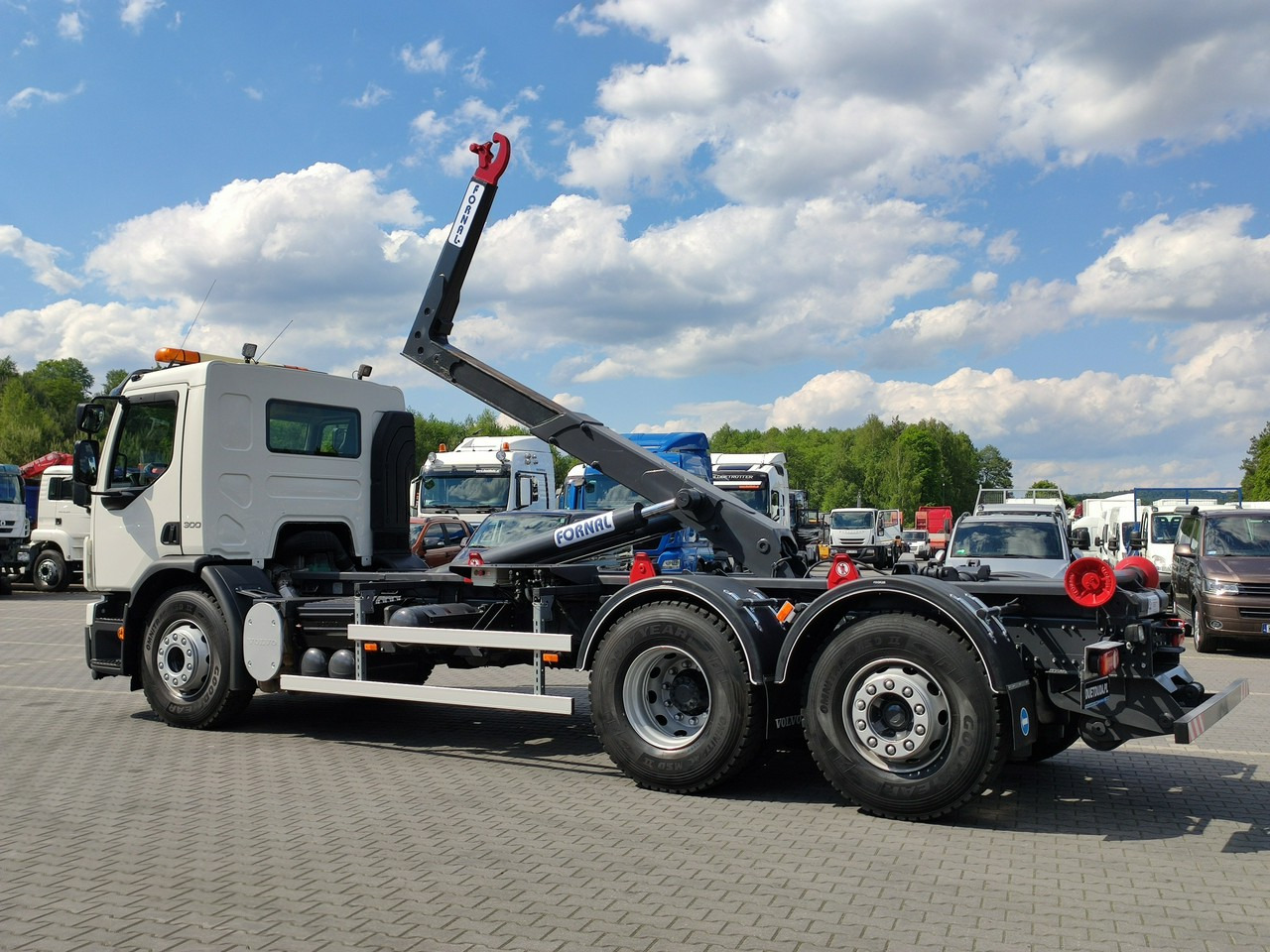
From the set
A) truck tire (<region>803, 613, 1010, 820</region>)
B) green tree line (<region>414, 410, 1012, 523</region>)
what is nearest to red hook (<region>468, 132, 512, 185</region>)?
truck tire (<region>803, 613, 1010, 820</region>)

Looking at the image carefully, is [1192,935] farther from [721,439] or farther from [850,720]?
[721,439]

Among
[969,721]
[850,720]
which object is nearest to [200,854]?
[850,720]

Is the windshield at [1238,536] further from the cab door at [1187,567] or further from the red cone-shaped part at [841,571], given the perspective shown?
the red cone-shaped part at [841,571]

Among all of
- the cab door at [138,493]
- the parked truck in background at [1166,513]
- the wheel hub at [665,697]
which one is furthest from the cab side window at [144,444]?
the parked truck in background at [1166,513]

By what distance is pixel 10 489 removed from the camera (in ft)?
90.3

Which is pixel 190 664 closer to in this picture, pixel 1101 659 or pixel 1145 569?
pixel 1101 659

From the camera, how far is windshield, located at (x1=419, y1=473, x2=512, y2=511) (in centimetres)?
2438

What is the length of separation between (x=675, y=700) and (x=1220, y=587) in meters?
10.9

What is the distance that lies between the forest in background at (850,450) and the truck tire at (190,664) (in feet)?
214

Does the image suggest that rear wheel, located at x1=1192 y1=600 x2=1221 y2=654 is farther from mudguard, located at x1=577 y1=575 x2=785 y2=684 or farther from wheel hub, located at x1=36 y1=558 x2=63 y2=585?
wheel hub, located at x1=36 y1=558 x2=63 y2=585

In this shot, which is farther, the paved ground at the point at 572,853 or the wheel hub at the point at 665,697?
the wheel hub at the point at 665,697

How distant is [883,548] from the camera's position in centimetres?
791

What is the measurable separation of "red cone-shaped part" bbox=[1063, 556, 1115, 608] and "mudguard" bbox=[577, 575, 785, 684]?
1.65 meters

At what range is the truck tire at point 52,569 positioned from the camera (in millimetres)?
27500
